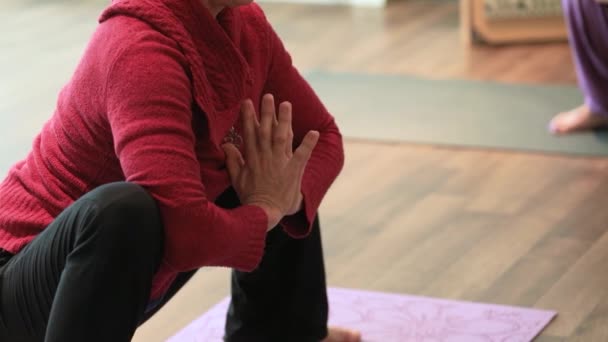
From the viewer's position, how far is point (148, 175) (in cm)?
144

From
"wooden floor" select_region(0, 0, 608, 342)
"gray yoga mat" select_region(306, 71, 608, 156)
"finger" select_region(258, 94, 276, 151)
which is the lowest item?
"gray yoga mat" select_region(306, 71, 608, 156)

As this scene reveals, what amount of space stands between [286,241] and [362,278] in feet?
1.92

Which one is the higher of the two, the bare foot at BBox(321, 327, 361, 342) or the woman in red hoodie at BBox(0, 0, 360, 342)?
the woman in red hoodie at BBox(0, 0, 360, 342)

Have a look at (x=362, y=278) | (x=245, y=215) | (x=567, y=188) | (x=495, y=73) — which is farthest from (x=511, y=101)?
(x=245, y=215)

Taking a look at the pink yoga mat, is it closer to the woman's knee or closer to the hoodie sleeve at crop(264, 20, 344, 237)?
the hoodie sleeve at crop(264, 20, 344, 237)

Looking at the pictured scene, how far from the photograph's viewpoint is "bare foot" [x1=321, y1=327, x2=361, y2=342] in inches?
81.7

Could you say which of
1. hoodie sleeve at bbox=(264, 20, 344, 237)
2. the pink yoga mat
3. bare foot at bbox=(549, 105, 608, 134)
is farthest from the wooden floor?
hoodie sleeve at bbox=(264, 20, 344, 237)

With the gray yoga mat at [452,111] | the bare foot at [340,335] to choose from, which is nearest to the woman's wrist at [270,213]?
the bare foot at [340,335]

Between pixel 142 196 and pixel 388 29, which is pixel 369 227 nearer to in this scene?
pixel 142 196

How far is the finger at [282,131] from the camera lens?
165 cm

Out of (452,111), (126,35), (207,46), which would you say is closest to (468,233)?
(452,111)

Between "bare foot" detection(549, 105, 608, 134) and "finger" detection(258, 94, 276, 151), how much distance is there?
1940 millimetres

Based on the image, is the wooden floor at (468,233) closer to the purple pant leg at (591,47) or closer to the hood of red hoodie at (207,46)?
the purple pant leg at (591,47)

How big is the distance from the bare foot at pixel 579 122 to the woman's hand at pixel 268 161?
6.34ft
